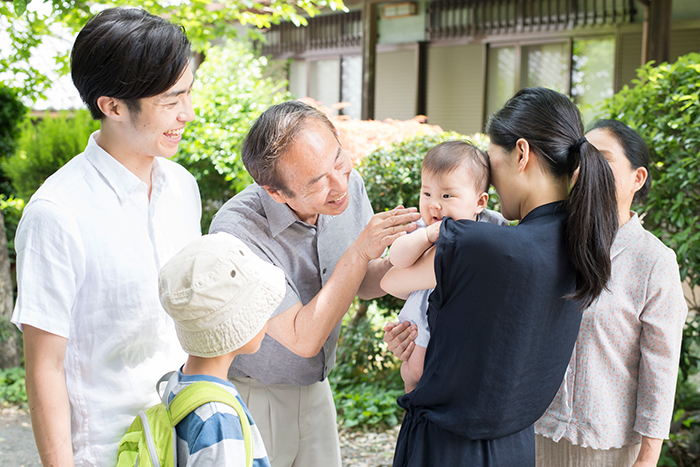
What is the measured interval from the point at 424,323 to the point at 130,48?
1284 millimetres

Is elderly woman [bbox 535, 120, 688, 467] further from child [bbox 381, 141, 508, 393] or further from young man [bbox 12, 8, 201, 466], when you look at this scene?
young man [bbox 12, 8, 201, 466]

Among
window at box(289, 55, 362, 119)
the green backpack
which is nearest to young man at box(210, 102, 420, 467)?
the green backpack

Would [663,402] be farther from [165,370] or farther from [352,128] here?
[352,128]

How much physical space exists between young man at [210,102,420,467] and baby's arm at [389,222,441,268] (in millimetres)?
43

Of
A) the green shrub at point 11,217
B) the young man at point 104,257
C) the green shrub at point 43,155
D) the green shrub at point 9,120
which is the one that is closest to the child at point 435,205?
the young man at point 104,257

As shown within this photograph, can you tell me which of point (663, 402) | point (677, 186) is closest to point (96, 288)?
point (663, 402)

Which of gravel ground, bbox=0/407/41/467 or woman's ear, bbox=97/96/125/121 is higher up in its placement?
woman's ear, bbox=97/96/125/121

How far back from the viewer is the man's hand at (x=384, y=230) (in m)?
1.74

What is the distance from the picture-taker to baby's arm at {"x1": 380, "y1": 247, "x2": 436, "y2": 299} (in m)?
1.65

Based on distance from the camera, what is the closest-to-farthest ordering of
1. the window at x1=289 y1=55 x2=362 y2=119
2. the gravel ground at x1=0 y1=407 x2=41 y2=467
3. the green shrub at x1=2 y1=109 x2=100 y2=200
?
the gravel ground at x1=0 y1=407 x2=41 y2=467
the green shrub at x1=2 y1=109 x2=100 y2=200
the window at x1=289 y1=55 x2=362 y2=119

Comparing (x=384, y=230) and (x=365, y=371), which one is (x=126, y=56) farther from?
(x=365, y=371)

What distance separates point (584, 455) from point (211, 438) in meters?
1.41

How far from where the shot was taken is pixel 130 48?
1655mm

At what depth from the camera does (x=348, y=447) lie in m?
4.48
